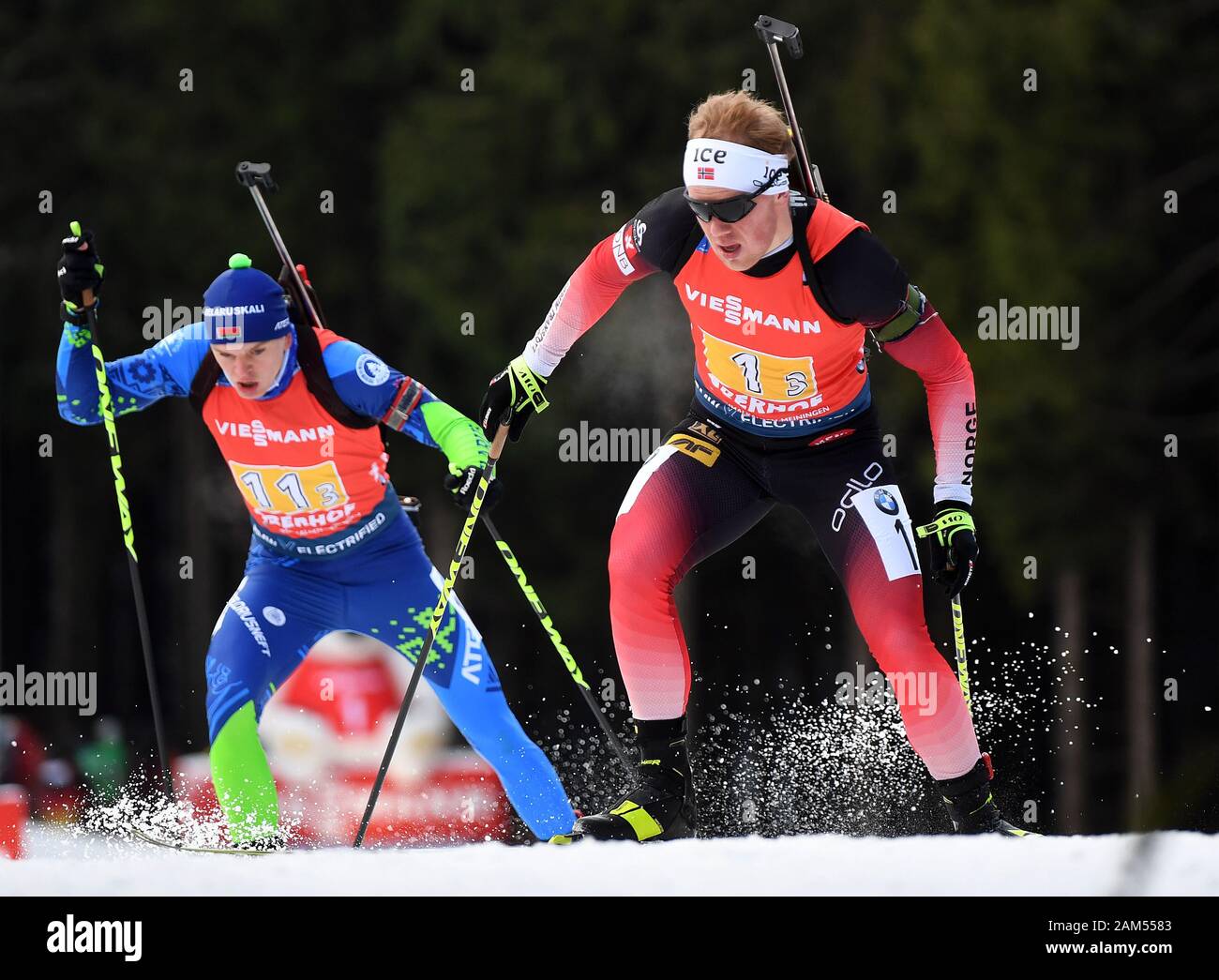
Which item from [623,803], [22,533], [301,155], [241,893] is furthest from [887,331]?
[22,533]

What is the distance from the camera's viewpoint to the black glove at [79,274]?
561 cm

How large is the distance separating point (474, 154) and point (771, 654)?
3396 millimetres

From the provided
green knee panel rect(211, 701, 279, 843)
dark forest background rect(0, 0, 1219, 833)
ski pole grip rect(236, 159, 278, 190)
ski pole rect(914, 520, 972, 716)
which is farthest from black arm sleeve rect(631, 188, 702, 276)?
dark forest background rect(0, 0, 1219, 833)

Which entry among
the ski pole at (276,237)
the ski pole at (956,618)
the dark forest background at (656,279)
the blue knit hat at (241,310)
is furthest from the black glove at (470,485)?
the dark forest background at (656,279)

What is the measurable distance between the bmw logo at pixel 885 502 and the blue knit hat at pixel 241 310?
1.75 m

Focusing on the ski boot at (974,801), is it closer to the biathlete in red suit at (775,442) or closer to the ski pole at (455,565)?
the biathlete in red suit at (775,442)

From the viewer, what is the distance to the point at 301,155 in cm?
1185

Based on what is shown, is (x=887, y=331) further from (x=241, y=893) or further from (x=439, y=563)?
(x=439, y=563)

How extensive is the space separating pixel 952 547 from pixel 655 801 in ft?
3.32

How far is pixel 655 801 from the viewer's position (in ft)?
16.6

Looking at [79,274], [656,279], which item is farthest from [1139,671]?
[79,274]

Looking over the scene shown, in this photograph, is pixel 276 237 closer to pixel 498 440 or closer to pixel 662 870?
pixel 498 440

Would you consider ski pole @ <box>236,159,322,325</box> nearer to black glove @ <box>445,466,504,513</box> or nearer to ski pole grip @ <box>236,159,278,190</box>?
ski pole grip @ <box>236,159,278,190</box>

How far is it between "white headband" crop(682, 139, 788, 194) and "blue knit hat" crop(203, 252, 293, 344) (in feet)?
4.31
